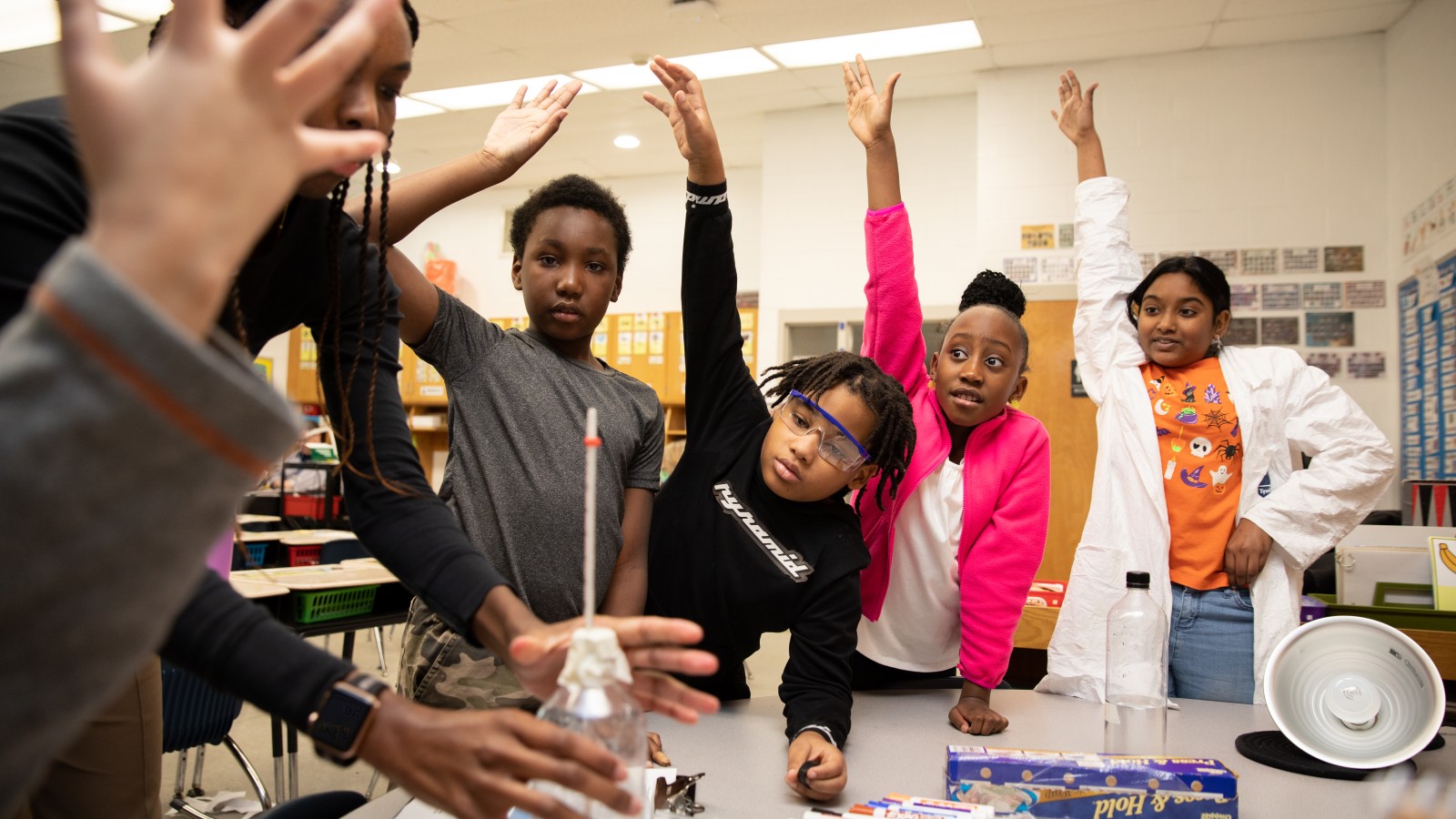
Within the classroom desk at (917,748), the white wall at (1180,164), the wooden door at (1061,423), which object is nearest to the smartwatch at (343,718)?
the classroom desk at (917,748)

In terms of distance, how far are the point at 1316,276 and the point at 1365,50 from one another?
111 cm

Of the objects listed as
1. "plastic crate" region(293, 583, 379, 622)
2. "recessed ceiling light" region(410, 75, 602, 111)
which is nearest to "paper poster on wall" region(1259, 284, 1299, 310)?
"recessed ceiling light" region(410, 75, 602, 111)

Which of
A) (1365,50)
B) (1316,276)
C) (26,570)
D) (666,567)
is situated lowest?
(666,567)

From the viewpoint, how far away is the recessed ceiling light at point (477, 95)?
5488mm

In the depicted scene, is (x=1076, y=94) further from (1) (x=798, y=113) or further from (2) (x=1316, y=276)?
(1) (x=798, y=113)

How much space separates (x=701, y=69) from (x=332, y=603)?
369 centimetres

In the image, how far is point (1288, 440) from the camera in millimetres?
2094

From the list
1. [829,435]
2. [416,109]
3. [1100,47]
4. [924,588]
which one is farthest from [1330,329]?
[416,109]

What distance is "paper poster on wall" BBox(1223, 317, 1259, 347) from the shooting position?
4.52 metres

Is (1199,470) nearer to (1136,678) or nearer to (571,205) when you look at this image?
(1136,678)

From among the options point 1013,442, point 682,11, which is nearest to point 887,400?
point 1013,442

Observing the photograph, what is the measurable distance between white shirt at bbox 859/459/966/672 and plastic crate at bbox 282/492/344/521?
16.0 ft

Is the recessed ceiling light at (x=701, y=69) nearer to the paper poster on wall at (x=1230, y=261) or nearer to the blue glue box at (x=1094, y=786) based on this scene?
the paper poster on wall at (x=1230, y=261)

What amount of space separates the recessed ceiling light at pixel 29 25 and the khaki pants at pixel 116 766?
4.33m
